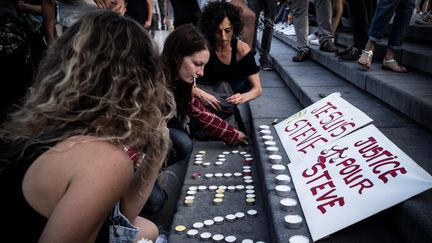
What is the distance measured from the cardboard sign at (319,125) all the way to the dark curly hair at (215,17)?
101 cm

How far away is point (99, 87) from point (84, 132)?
6.3 inches

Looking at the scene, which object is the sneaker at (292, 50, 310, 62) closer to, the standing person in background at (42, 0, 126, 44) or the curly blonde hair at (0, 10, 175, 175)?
the standing person in background at (42, 0, 126, 44)

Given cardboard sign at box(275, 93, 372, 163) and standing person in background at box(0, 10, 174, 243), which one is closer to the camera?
standing person in background at box(0, 10, 174, 243)

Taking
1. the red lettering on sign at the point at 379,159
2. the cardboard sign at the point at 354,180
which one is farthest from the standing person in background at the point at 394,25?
the red lettering on sign at the point at 379,159

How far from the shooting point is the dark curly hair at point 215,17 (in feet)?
11.2

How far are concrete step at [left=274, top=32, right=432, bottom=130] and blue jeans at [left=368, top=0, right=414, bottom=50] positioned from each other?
11.1 inches

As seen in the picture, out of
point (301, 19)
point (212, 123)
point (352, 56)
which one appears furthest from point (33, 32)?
point (301, 19)

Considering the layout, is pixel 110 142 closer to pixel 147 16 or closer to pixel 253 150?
pixel 253 150

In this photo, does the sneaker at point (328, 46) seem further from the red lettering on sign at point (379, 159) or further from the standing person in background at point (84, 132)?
the standing person in background at point (84, 132)

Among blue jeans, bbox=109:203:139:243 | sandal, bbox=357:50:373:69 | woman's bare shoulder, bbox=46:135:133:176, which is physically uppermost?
woman's bare shoulder, bbox=46:135:133:176

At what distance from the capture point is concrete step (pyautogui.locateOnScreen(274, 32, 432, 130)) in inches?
97.6

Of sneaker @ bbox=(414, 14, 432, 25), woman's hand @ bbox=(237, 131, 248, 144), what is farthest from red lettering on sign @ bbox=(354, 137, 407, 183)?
sneaker @ bbox=(414, 14, 432, 25)

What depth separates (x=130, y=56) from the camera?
4.31 feet

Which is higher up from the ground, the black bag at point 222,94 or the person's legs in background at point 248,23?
the person's legs in background at point 248,23
